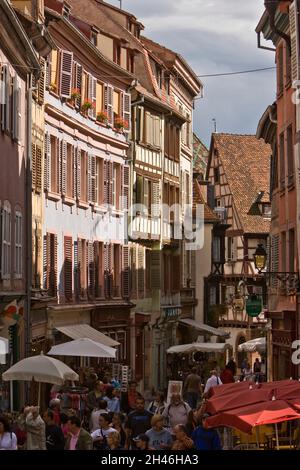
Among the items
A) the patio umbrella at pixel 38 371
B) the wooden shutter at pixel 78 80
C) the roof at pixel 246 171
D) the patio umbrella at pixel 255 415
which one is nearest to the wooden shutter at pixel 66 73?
the wooden shutter at pixel 78 80

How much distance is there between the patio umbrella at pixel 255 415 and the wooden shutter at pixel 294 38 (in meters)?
15.3

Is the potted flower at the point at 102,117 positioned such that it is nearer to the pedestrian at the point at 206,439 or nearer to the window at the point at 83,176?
the window at the point at 83,176

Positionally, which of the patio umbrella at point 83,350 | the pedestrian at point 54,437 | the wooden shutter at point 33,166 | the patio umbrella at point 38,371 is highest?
the wooden shutter at point 33,166

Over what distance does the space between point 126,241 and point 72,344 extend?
19756mm

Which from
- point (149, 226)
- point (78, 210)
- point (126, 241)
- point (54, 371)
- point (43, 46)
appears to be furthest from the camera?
point (149, 226)

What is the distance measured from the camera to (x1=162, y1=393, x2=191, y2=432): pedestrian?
2536 centimetres

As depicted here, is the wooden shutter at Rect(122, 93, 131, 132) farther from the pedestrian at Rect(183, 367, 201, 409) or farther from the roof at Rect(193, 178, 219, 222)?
the pedestrian at Rect(183, 367, 201, 409)

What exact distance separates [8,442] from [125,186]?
34.4m

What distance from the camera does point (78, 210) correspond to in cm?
4712

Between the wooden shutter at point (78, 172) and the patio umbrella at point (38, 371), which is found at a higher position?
the wooden shutter at point (78, 172)

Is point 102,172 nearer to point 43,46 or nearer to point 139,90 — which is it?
point 139,90

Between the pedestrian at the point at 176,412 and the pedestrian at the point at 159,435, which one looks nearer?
the pedestrian at the point at 159,435

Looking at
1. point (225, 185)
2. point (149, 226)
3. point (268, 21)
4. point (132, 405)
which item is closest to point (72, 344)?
point (132, 405)

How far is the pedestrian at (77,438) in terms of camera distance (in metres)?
19.8
